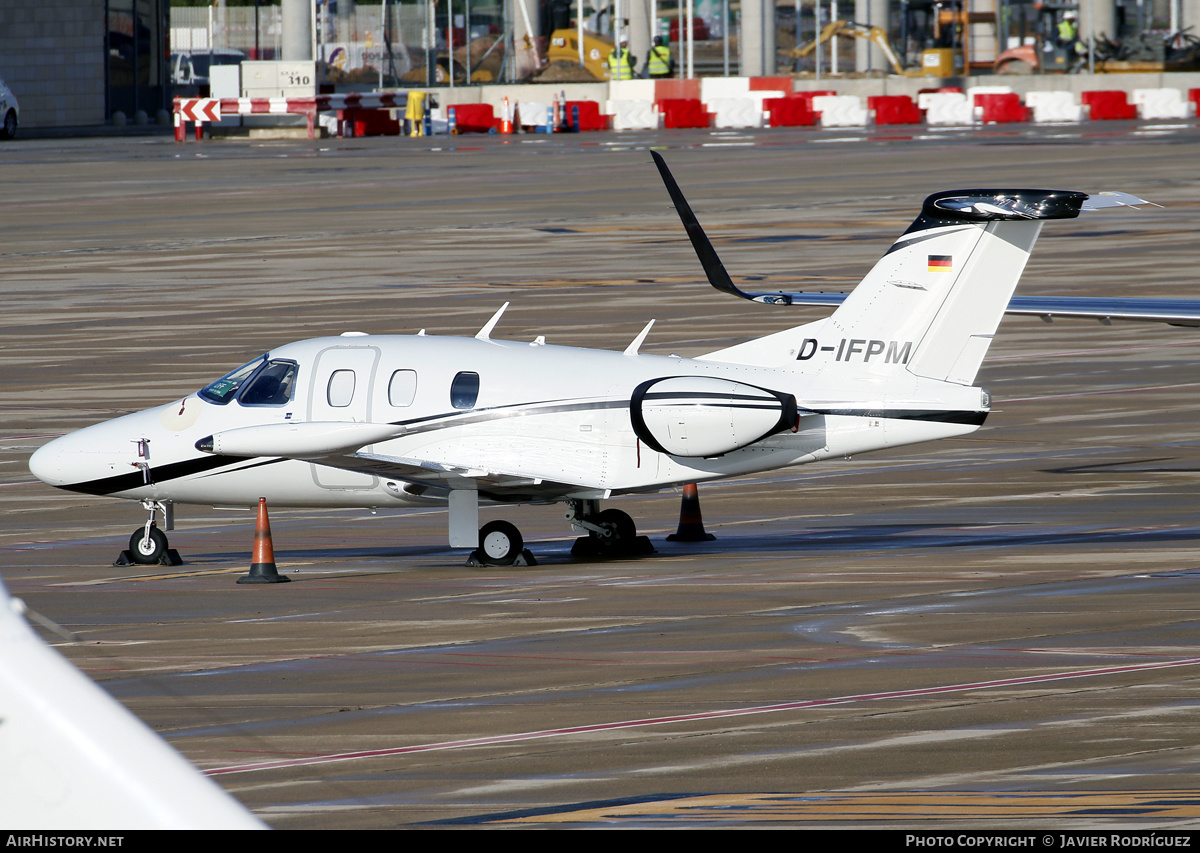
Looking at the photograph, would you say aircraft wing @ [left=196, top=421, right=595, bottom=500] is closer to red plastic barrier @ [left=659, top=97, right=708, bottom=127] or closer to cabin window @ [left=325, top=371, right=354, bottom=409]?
cabin window @ [left=325, top=371, right=354, bottom=409]

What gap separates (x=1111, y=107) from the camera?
335 ft

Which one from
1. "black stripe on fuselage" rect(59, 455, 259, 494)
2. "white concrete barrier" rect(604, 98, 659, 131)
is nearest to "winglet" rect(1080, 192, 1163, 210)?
"black stripe on fuselage" rect(59, 455, 259, 494)

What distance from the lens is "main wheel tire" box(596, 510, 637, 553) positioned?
67.2ft

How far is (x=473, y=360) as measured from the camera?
1991 centimetres

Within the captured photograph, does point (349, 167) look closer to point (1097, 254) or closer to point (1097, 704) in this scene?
point (1097, 254)

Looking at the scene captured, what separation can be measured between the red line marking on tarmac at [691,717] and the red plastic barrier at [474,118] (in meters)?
92.5

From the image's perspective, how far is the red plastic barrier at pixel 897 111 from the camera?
103 metres

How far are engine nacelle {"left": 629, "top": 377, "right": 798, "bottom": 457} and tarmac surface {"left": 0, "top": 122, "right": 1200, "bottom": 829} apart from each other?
1.37 meters

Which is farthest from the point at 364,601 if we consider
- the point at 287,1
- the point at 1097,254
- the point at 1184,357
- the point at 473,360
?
the point at 287,1

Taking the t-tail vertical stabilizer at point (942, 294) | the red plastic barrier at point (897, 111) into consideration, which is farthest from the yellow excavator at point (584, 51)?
the t-tail vertical stabilizer at point (942, 294)

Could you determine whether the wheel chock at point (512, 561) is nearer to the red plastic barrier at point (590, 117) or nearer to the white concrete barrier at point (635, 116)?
the red plastic barrier at point (590, 117)

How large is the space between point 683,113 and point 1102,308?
8140cm

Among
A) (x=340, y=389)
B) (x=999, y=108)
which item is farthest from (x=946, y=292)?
(x=999, y=108)

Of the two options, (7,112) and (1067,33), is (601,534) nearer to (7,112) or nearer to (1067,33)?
(7,112)
